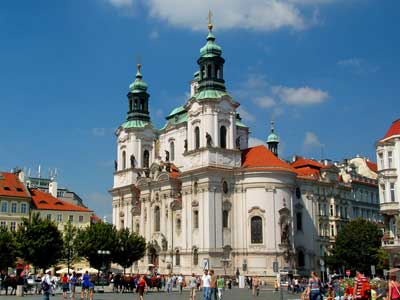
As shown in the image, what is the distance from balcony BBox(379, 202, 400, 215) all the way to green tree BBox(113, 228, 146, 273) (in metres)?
27.9

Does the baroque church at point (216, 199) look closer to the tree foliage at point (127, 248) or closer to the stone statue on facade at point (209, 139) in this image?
the stone statue on facade at point (209, 139)

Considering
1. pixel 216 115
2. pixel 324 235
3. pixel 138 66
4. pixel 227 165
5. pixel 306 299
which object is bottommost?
pixel 306 299

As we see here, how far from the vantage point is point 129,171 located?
83.5 meters

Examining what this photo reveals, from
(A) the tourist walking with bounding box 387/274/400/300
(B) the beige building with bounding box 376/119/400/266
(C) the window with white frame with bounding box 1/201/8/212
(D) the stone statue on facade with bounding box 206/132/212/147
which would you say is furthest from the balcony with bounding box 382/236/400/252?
(C) the window with white frame with bounding box 1/201/8/212

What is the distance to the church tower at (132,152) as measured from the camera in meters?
83.1

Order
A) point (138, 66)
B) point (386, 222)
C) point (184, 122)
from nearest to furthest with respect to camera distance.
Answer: point (386, 222) < point (184, 122) < point (138, 66)

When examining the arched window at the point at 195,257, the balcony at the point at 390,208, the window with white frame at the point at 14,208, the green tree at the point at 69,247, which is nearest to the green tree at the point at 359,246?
the balcony at the point at 390,208

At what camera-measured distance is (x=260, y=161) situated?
2746 inches

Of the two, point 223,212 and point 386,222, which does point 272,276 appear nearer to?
point 223,212

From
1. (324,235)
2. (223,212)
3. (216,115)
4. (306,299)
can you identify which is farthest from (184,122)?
(306,299)

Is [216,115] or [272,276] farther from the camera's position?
[216,115]

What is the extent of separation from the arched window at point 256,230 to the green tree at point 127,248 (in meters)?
13.1

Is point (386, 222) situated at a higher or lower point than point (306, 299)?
higher

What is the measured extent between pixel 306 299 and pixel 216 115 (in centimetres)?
4184
